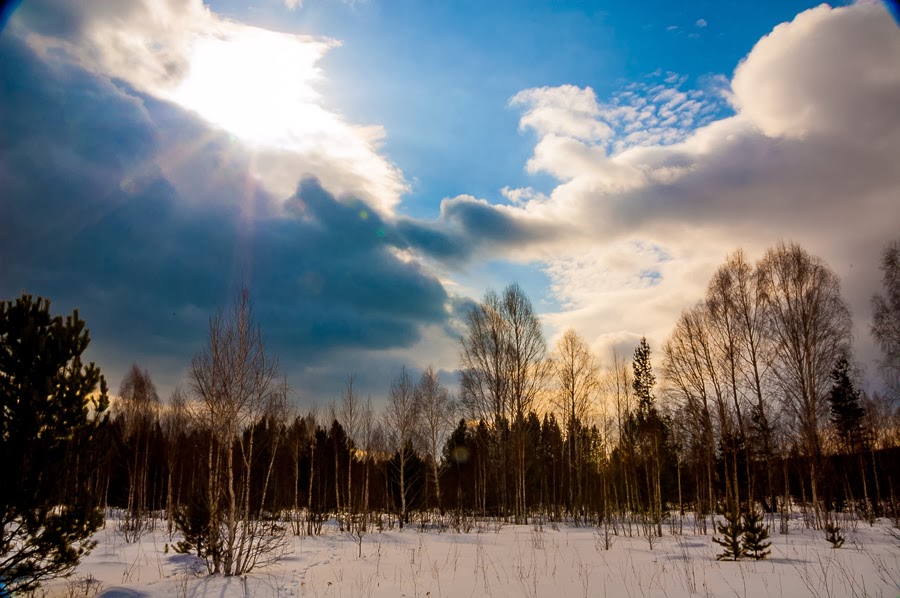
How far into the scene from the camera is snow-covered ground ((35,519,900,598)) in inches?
411

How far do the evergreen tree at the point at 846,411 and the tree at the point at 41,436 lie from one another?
144 ft

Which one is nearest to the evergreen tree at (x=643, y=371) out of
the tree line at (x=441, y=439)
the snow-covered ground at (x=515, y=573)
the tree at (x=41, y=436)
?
the tree line at (x=441, y=439)

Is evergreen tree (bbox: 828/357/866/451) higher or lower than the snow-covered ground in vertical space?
higher

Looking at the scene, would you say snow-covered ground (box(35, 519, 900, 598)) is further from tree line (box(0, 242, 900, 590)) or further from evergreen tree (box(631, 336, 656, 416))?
evergreen tree (box(631, 336, 656, 416))

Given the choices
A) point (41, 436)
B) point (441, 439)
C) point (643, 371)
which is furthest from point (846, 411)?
point (41, 436)

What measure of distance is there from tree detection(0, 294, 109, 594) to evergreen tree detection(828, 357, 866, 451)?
44.0 meters

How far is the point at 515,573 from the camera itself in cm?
1329

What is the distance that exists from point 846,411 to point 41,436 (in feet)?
160

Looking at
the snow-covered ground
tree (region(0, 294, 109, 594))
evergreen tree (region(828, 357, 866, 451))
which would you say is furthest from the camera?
evergreen tree (region(828, 357, 866, 451))

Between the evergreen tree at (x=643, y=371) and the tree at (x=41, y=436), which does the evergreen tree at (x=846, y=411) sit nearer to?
the evergreen tree at (x=643, y=371)

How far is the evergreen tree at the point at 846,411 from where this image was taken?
3788 cm

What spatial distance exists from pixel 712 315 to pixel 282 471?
111 ft

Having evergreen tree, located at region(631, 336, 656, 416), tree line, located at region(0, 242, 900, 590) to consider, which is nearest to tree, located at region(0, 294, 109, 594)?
tree line, located at region(0, 242, 900, 590)

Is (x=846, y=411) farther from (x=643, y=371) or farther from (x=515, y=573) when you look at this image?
(x=515, y=573)
